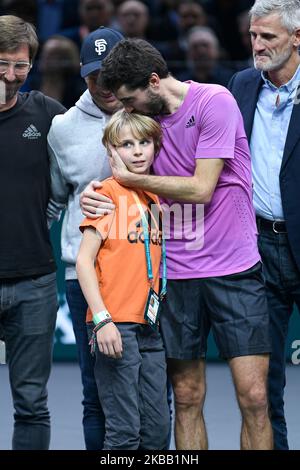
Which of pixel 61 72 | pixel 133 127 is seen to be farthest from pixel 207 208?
pixel 61 72

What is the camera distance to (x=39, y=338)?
15.1 feet

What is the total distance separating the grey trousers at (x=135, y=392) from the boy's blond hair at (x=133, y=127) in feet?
2.41

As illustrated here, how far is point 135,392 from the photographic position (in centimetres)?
435

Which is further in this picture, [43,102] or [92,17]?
[92,17]

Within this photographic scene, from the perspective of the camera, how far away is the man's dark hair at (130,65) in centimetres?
434

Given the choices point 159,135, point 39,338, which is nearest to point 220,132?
point 159,135

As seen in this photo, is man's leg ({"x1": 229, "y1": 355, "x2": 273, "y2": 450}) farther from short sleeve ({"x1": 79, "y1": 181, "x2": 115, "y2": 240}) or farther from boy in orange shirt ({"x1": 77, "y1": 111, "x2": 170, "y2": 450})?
short sleeve ({"x1": 79, "y1": 181, "x2": 115, "y2": 240})

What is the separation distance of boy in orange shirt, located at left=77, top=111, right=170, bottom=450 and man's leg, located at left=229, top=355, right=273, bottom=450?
0.99ft

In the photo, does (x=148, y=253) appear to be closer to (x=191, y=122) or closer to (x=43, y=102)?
(x=191, y=122)

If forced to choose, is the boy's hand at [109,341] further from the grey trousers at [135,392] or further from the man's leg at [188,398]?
the man's leg at [188,398]

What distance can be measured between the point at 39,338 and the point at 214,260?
0.79 metres

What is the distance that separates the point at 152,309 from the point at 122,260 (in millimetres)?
225

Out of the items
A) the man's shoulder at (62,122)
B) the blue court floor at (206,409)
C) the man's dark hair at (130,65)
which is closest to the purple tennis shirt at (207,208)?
the man's dark hair at (130,65)

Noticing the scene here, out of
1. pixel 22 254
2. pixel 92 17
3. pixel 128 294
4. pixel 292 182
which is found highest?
pixel 92 17
